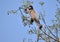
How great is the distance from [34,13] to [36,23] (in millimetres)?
377

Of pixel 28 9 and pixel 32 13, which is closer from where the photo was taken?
pixel 32 13

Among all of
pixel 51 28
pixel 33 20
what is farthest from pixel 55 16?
pixel 33 20

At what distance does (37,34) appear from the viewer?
6863 millimetres

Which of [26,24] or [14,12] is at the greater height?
[14,12]

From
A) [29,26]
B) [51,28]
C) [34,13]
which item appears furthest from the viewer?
[51,28]

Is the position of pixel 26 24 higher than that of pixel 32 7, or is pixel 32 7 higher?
pixel 32 7

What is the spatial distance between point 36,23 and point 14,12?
2.84 ft

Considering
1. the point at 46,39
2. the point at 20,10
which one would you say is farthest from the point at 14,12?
the point at 46,39

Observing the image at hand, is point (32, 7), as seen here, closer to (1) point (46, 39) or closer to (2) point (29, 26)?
(2) point (29, 26)

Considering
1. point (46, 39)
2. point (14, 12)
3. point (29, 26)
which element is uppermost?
point (14, 12)

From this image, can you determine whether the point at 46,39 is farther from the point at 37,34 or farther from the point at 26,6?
the point at 26,6

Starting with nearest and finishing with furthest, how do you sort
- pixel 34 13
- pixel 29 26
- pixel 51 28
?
pixel 34 13
pixel 29 26
pixel 51 28

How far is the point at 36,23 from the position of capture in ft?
20.8

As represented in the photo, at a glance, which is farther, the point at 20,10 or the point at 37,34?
the point at 37,34
